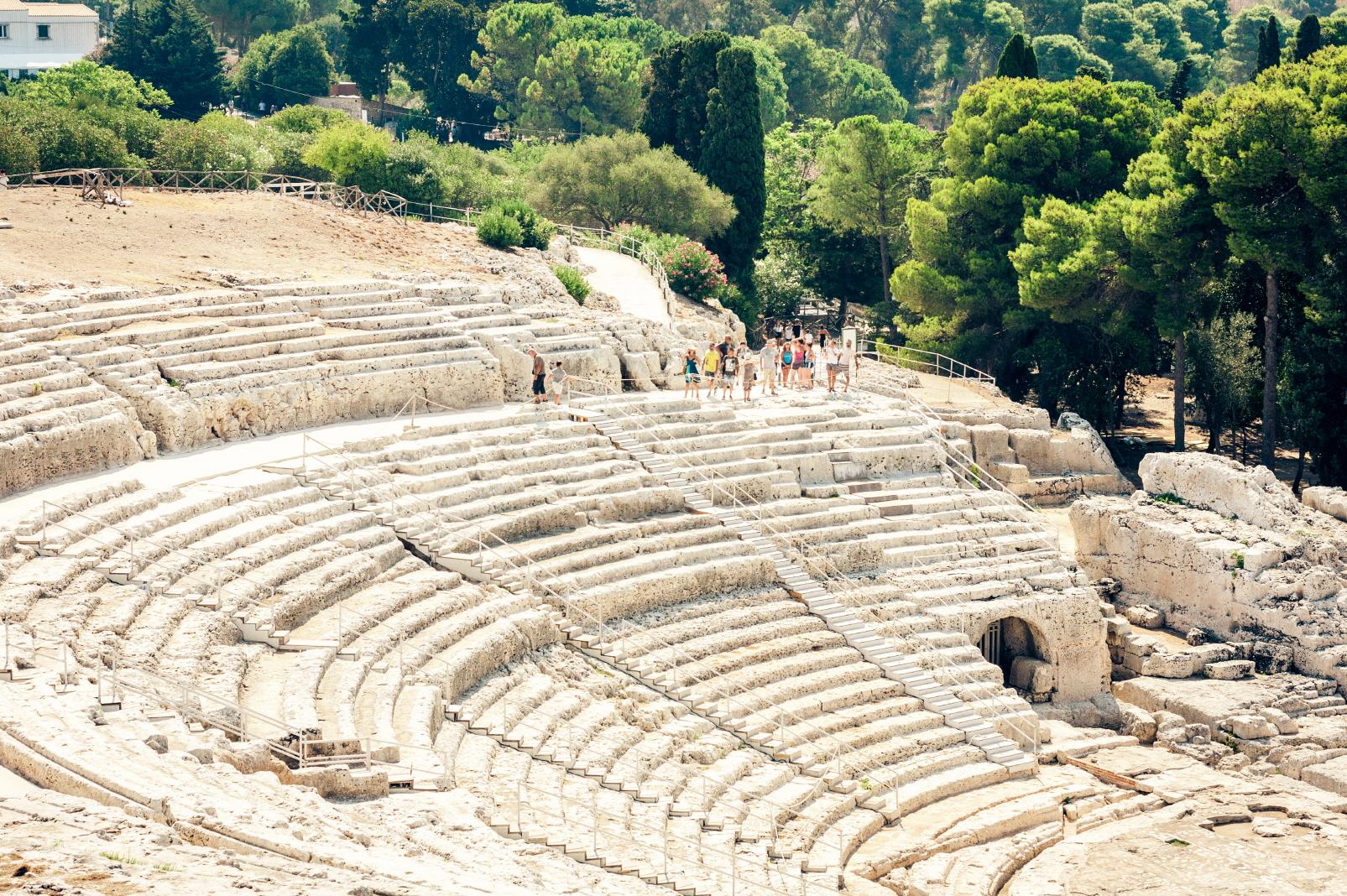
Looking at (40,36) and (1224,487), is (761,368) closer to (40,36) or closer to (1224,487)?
(1224,487)

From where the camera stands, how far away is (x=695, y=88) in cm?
5825

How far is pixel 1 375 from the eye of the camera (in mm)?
30141

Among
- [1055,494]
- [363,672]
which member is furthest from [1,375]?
[1055,494]

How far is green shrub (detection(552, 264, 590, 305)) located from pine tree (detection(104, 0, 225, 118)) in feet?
115

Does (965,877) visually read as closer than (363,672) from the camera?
No

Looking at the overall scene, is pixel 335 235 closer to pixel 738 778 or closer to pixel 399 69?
pixel 738 778

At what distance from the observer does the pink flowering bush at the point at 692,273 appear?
4822 centimetres

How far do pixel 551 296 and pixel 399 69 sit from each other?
5399 centimetres

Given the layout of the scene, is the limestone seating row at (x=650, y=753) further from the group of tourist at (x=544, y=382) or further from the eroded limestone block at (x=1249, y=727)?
the eroded limestone block at (x=1249, y=727)

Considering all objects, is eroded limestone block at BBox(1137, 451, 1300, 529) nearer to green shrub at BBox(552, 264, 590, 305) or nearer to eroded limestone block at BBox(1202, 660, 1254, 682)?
eroded limestone block at BBox(1202, 660, 1254, 682)

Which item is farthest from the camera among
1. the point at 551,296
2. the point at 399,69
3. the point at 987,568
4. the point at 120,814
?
the point at 399,69

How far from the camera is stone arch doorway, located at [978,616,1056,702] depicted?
34500 mm

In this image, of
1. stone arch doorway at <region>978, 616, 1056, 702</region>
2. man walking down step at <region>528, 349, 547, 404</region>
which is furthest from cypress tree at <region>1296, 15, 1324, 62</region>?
man walking down step at <region>528, 349, 547, 404</region>

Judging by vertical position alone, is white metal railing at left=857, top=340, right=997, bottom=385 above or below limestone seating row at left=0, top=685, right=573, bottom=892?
below
